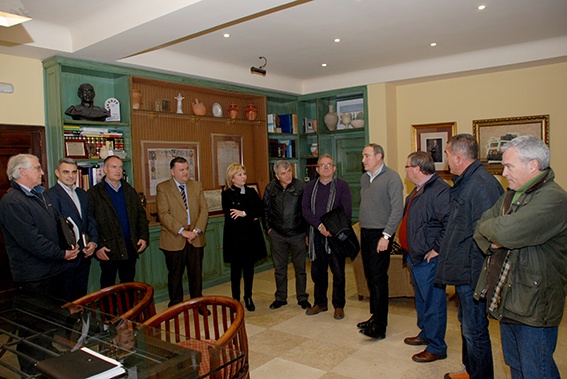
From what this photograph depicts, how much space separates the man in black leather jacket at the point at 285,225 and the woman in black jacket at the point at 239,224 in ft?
0.54

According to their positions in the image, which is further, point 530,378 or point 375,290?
point 375,290

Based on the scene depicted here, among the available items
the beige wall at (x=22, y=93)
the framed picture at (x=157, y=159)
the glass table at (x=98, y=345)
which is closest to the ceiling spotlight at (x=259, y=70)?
the framed picture at (x=157, y=159)

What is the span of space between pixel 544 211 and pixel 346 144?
487 cm

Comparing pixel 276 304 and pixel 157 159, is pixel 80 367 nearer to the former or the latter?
pixel 276 304

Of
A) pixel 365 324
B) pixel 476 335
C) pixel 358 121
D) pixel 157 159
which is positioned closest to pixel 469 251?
pixel 476 335

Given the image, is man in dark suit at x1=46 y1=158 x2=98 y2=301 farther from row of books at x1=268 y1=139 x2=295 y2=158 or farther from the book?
row of books at x1=268 y1=139 x2=295 y2=158

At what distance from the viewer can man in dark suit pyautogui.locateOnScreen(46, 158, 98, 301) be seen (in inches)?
139

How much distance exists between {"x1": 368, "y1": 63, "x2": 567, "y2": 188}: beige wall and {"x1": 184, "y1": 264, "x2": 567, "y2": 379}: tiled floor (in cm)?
251

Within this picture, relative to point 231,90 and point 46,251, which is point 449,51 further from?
point 46,251

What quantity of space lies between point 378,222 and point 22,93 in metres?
3.58

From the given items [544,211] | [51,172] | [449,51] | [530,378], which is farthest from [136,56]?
[530,378]

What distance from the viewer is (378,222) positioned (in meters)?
3.51

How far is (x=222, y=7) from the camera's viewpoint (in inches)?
120

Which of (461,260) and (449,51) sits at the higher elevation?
(449,51)
